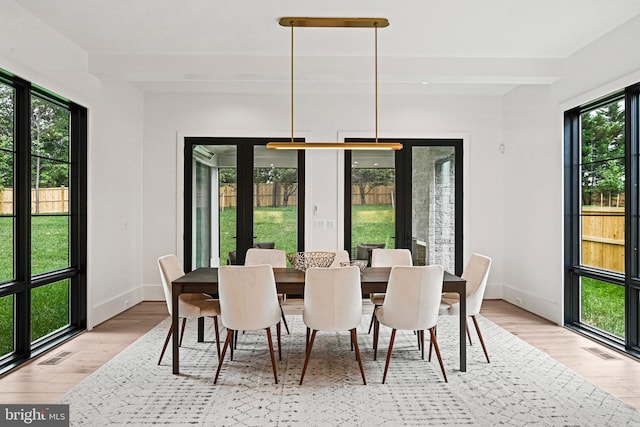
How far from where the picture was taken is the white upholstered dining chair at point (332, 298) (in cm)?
317

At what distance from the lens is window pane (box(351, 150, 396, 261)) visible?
628 cm

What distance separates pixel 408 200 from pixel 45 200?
13.9ft

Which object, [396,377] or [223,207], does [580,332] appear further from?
[223,207]

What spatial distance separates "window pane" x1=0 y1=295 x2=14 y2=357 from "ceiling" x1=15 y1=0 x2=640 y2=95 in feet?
7.58

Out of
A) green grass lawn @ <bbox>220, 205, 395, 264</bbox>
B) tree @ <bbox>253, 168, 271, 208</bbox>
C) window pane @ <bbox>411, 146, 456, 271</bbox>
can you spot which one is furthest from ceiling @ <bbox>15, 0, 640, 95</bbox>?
green grass lawn @ <bbox>220, 205, 395, 264</bbox>

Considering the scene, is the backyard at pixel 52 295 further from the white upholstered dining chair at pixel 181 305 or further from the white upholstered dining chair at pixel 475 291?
the white upholstered dining chair at pixel 475 291

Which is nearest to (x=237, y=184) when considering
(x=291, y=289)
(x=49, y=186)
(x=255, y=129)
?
(x=255, y=129)

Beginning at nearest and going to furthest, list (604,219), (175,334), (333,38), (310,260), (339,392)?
(339,392) → (175,334) → (310,260) → (333,38) → (604,219)

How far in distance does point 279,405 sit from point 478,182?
4.51 meters

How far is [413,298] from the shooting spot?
3.26 m

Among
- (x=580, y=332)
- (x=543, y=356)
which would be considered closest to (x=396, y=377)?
(x=543, y=356)

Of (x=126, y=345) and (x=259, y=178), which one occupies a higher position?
(x=259, y=178)

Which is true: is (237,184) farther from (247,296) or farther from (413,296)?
(413,296)

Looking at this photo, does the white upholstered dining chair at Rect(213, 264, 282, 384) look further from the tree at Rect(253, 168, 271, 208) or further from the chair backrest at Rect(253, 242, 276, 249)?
the tree at Rect(253, 168, 271, 208)
